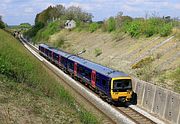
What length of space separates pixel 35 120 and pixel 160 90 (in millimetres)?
13166

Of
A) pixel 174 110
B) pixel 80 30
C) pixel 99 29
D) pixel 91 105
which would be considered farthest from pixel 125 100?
pixel 80 30

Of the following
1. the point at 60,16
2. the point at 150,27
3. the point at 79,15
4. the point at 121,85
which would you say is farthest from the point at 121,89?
the point at 60,16

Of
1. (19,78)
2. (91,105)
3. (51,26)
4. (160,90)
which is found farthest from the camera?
(51,26)

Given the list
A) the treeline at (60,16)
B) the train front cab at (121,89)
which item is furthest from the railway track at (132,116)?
the treeline at (60,16)

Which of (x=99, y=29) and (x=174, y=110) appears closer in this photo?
(x=174, y=110)

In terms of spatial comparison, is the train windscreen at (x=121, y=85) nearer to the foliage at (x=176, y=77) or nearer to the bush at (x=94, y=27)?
the foliage at (x=176, y=77)

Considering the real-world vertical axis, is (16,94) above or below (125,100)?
above

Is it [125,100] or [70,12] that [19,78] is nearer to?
[125,100]

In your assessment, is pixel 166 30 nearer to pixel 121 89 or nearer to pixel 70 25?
pixel 121 89

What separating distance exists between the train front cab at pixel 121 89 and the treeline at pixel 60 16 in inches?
3381

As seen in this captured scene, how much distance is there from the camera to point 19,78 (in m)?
18.1

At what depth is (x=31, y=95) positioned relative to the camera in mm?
15086

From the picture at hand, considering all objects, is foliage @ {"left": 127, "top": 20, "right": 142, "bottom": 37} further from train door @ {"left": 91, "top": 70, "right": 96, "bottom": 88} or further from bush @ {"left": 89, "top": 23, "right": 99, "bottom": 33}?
bush @ {"left": 89, "top": 23, "right": 99, "bottom": 33}

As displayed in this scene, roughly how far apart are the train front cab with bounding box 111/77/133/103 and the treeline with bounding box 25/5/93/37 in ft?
282
